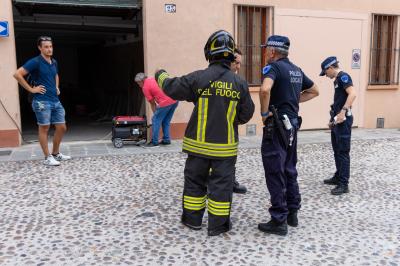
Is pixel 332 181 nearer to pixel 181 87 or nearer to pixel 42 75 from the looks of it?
pixel 181 87

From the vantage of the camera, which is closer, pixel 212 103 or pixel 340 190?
pixel 212 103

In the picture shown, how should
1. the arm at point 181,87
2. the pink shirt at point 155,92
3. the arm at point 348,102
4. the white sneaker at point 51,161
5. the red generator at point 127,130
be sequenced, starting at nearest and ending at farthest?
the arm at point 181,87
the arm at point 348,102
the white sneaker at point 51,161
the pink shirt at point 155,92
the red generator at point 127,130

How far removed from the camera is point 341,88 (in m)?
4.94

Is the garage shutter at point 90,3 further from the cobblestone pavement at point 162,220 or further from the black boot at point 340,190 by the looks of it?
the black boot at point 340,190

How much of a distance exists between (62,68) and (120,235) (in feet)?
60.7

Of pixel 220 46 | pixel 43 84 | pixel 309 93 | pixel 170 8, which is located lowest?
pixel 309 93

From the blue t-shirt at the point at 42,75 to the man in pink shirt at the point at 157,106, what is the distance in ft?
5.56

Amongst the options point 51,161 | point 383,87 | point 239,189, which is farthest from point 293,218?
point 383,87

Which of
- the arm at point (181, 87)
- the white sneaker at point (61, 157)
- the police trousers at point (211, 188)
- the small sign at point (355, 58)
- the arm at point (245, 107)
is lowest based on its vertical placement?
the white sneaker at point (61, 157)

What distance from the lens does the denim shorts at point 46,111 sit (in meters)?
5.99

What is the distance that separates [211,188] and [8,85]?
5335 mm

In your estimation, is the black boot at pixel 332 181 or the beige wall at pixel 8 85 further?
the beige wall at pixel 8 85

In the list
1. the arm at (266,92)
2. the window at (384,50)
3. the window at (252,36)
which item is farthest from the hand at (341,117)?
the window at (384,50)

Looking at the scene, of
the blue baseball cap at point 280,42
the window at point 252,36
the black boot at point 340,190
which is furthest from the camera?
the window at point 252,36
